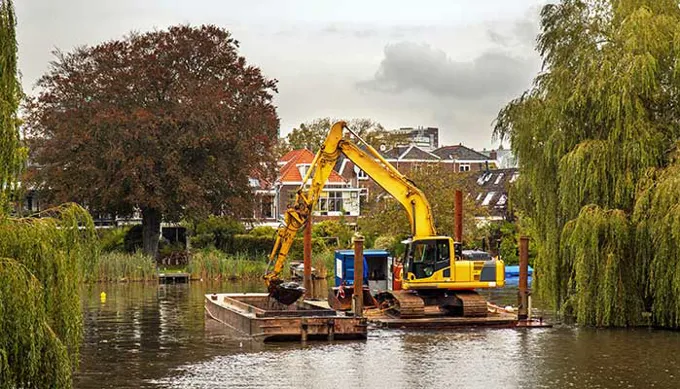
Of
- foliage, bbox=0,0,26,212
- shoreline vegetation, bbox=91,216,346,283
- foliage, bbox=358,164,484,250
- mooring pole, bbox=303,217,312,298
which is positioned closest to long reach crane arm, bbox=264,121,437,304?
mooring pole, bbox=303,217,312,298

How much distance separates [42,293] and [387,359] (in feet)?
44.0

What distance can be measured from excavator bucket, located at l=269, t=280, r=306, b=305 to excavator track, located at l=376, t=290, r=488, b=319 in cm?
360

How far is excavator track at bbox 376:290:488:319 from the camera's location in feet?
123

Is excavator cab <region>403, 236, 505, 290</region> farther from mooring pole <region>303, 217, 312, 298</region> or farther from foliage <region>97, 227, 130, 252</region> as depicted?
foliage <region>97, 227, 130, 252</region>

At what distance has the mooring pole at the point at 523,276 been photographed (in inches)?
1465

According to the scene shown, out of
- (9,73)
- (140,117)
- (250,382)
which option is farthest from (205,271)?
(9,73)

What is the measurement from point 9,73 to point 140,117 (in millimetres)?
44526

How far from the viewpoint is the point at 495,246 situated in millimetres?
70562

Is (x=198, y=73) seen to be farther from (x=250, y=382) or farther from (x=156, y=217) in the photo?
(x=250, y=382)

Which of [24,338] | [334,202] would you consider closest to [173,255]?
[334,202]

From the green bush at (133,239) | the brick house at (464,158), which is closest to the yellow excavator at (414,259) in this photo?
the green bush at (133,239)

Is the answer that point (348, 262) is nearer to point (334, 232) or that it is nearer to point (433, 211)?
point (433, 211)

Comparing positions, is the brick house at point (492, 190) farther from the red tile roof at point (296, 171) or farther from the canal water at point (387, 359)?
the canal water at point (387, 359)

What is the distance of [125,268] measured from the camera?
61.6 metres
